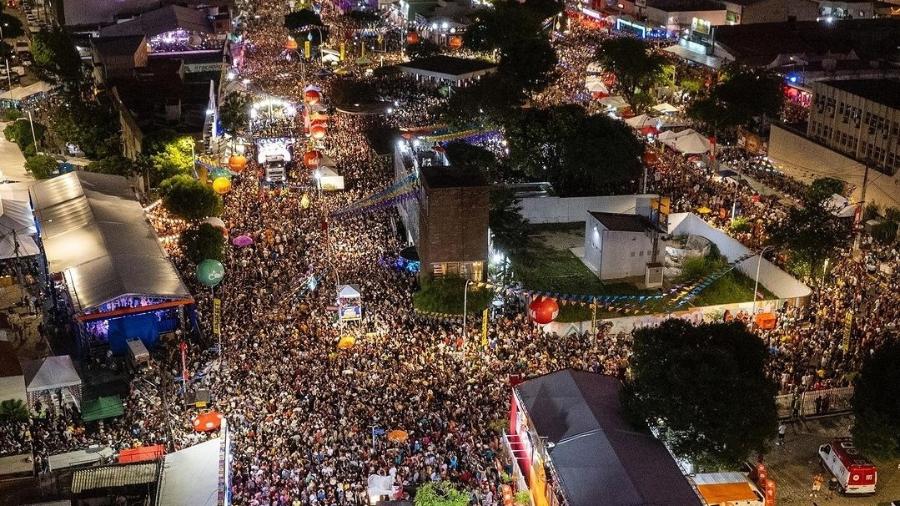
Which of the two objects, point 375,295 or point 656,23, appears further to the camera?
point 656,23

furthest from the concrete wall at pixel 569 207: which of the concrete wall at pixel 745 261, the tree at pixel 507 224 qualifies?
the concrete wall at pixel 745 261

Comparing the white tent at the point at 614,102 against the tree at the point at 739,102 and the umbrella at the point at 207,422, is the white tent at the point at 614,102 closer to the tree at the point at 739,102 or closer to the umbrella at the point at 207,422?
the tree at the point at 739,102

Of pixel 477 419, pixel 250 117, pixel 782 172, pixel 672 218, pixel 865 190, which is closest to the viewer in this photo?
pixel 477 419

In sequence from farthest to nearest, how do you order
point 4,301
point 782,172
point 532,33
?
point 532,33, point 782,172, point 4,301

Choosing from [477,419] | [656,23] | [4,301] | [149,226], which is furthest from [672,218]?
[656,23]

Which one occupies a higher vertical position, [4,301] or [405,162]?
[405,162]

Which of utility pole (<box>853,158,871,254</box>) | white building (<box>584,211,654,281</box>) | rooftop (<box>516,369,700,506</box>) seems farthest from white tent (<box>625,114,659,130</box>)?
rooftop (<box>516,369,700,506</box>)

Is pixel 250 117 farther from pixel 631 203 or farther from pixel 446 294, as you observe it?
pixel 446 294
